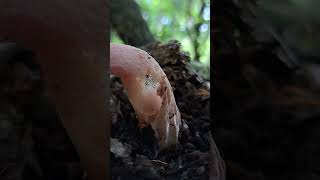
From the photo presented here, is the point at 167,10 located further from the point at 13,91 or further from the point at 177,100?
the point at 13,91

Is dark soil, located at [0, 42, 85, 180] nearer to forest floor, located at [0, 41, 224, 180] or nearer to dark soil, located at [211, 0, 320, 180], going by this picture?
forest floor, located at [0, 41, 224, 180]

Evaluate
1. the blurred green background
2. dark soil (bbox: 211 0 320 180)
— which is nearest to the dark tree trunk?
the blurred green background

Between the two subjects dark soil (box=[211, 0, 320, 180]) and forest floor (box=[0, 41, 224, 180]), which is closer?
forest floor (box=[0, 41, 224, 180])

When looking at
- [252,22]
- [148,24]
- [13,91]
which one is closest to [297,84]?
[252,22]

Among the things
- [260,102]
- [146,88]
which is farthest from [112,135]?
[260,102]

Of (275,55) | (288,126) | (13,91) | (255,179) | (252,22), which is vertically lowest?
(255,179)

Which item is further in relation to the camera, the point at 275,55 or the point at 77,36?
the point at 275,55

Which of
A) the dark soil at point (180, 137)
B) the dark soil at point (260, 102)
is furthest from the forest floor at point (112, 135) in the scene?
the dark soil at point (260, 102)
